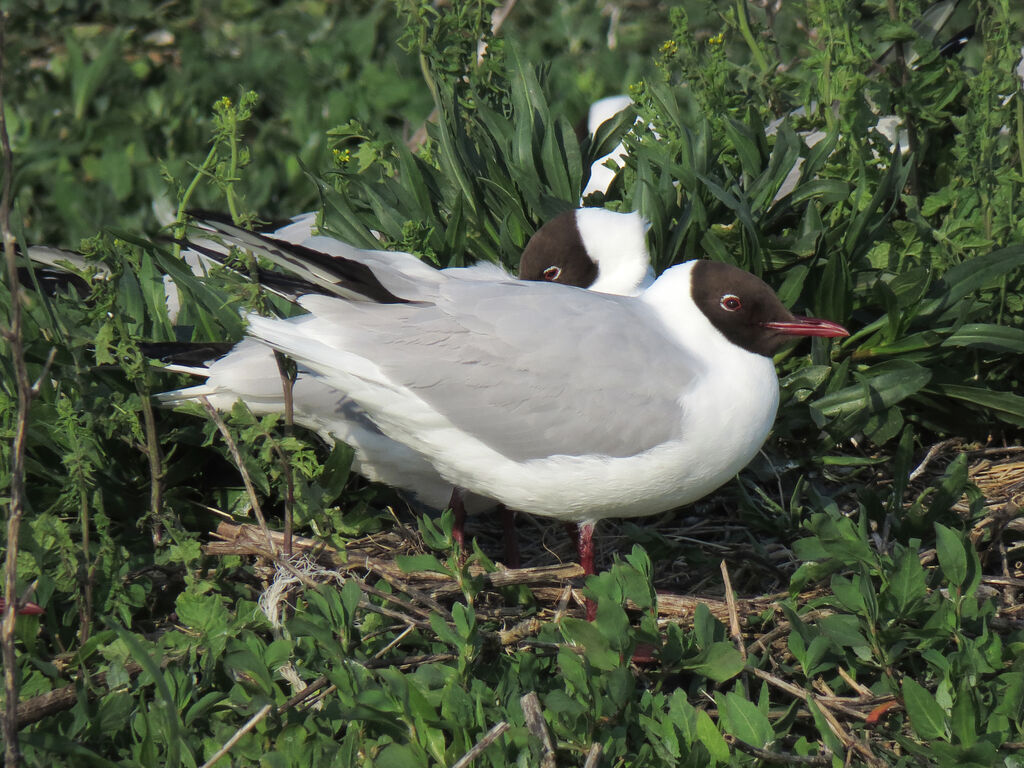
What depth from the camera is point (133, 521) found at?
12.4 ft

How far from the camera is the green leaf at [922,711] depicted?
274 centimetres

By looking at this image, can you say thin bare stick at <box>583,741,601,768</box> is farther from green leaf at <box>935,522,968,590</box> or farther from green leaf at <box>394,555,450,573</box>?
green leaf at <box>935,522,968,590</box>

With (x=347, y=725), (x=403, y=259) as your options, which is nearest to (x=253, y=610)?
(x=347, y=725)

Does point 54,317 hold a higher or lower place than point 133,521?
higher

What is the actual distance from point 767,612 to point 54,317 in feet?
6.88

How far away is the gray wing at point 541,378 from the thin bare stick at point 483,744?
834mm

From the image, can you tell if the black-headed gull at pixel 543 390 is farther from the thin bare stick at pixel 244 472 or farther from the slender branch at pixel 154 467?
the slender branch at pixel 154 467

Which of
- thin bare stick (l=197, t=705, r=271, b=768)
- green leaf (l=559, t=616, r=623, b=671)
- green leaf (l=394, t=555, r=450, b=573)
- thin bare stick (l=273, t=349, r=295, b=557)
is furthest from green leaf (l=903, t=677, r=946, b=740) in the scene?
thin bare stick (l=273, t=349, r=295, b=557)

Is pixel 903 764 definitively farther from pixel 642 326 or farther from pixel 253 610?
pixel 253 610

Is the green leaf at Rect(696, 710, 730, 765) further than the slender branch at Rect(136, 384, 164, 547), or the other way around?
the slender branch at Rect(136, 384, 164, 547)

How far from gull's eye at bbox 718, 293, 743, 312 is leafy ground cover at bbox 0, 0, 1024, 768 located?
0.54 m

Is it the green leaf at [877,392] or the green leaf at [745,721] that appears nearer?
the green leaf at [745,721]

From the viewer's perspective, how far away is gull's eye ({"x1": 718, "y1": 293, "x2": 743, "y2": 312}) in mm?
3426

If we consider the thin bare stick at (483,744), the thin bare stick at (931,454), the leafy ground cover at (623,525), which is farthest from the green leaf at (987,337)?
the thin bare stick at (483,744)
